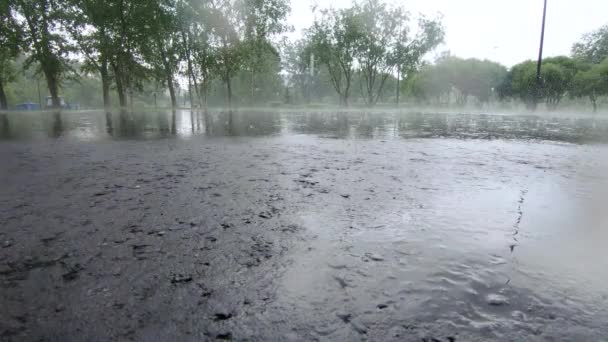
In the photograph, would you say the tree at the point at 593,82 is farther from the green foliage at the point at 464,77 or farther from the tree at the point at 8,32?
the tree at the point at 8,32

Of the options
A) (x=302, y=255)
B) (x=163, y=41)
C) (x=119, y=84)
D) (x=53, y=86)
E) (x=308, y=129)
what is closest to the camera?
(x=302, y=255)

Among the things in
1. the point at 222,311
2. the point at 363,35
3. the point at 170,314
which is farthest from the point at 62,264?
the point at 363,35

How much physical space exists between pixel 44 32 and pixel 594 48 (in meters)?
61.8

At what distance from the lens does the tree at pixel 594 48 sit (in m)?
47.3

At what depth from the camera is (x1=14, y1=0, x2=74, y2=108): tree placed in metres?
27.7

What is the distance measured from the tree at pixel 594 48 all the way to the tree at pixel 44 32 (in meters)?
57.2

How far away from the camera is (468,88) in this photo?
2146 inches

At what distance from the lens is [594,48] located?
160ft

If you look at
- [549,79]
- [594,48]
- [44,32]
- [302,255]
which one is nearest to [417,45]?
[549,79]

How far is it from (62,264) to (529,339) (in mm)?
1992

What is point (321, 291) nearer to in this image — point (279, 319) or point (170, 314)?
point (279, 319)

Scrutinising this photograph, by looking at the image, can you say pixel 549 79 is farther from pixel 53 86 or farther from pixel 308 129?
pixel 53 86

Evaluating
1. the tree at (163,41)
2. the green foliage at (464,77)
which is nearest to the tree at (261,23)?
the tree at (163,41)

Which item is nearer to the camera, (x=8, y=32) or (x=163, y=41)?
(x=8, y=32)
